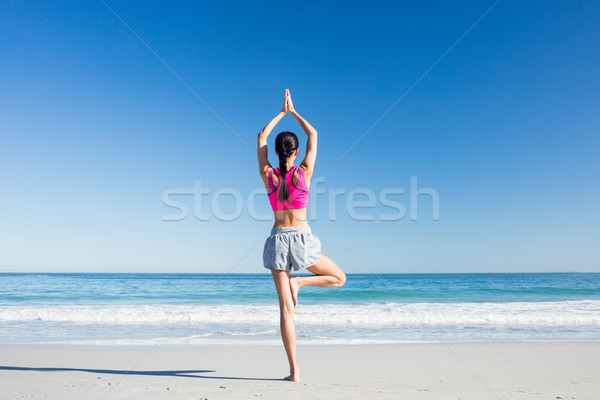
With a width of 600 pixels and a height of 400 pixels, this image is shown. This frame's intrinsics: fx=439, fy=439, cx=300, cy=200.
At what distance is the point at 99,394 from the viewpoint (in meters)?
3.21

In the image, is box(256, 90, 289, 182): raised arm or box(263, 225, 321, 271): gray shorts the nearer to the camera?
box(263, 225, 321, 271): gray shorts

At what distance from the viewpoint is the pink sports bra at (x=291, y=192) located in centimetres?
326

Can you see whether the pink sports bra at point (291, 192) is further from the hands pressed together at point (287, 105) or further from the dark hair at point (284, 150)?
the hands pressed together at point (287, 105)

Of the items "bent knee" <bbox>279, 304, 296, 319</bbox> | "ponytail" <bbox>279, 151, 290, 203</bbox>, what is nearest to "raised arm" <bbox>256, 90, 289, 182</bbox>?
"ponytail" <bbox>279, 151, 290, 203</bbox>

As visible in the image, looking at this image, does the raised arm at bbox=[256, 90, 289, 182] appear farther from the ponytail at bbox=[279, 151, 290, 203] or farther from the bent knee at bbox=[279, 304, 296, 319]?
the bent knee at bbox=[279, 304, 296, 319]

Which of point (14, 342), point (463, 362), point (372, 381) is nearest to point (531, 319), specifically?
point (463, 362)

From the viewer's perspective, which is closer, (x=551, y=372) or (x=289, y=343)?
(x=289, y=343)

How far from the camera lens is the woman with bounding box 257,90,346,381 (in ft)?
10.7

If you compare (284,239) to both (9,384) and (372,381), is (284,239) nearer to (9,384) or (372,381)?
(372,381)

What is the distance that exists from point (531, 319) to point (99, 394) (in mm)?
9012

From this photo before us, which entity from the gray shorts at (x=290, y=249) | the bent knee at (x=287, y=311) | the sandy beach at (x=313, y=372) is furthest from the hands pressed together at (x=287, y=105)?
the sandy beach at (x=313, y=372)

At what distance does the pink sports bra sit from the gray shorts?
0.17 metres

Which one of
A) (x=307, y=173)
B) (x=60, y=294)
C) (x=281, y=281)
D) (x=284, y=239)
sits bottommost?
(x=60, y=294)

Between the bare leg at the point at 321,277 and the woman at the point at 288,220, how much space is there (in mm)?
11
